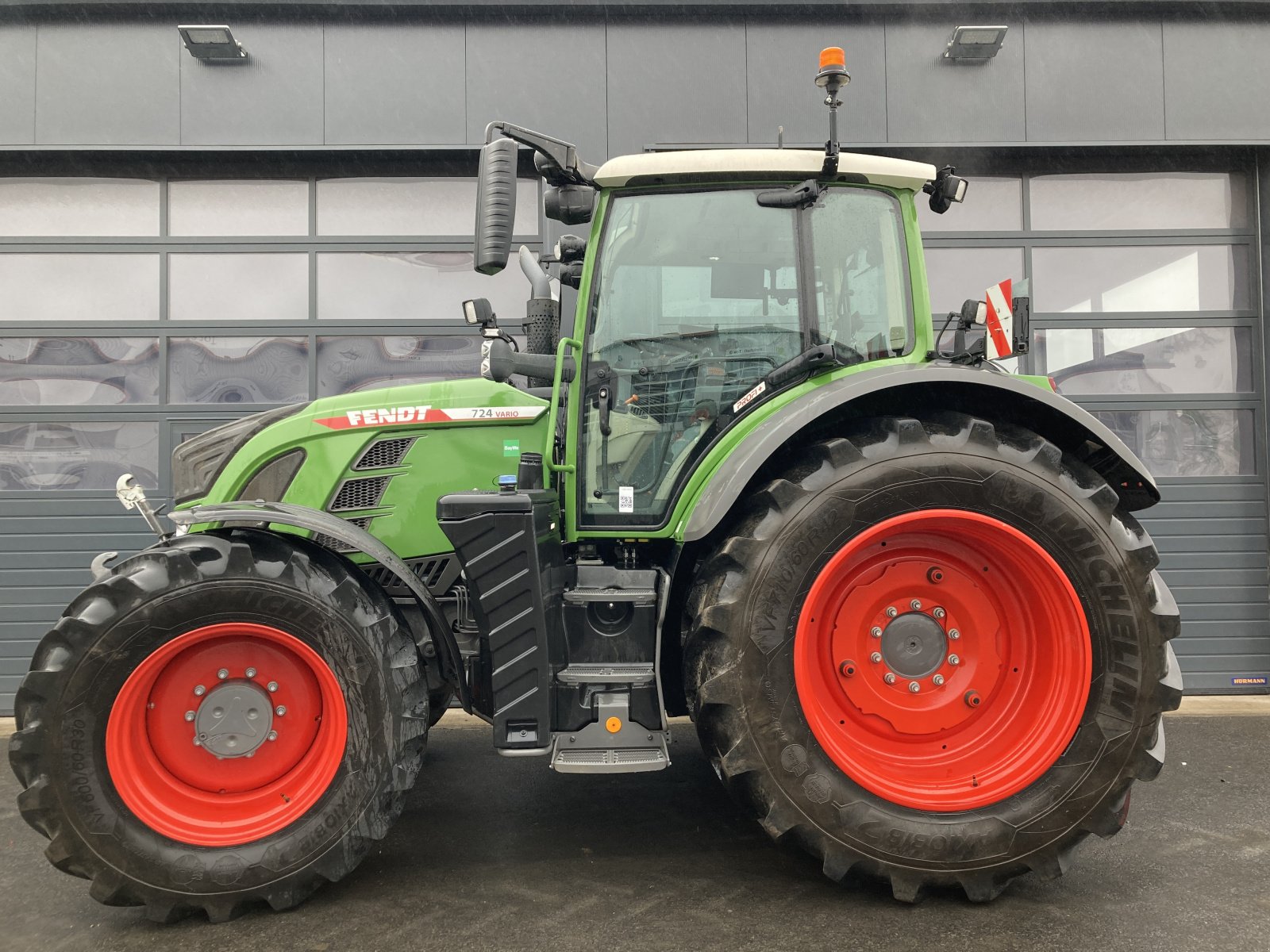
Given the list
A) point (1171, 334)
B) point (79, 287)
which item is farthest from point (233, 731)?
point (1171, 334)

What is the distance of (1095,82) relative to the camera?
17.6ft

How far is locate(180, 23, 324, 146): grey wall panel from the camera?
521cm

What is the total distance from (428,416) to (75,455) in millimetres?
3718

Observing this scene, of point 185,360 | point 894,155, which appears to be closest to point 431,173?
point 185,360

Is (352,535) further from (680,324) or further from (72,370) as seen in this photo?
(72,370)

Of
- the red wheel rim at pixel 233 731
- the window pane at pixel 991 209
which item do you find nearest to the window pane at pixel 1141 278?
the window pane at pixel 991 209

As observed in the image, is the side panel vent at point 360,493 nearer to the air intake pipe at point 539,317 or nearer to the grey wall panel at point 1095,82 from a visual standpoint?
the air intake pipe at point 539,317

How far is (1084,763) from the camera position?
7.63 feet

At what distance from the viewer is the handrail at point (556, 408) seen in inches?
108

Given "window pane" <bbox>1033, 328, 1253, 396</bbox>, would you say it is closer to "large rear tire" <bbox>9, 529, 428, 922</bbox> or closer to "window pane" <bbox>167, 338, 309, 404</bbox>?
"large rear tire" <bbox>9, 529, 428, 922</bbox>

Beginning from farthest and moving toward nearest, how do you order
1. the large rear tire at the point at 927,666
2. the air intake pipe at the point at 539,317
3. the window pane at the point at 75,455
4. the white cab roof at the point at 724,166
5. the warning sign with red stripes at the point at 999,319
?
the window pane at the point at 75,455
the warning sign with red stripes at the point at 999,319
the air intake pipe at the point at 539,317
the white cab roof at the point at 724,166
the large rear tire at the point at 927,666

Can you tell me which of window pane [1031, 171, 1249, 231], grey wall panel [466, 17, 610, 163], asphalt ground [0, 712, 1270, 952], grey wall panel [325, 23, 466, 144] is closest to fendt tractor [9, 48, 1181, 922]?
asphalt ground [0, 712, 1270, 952]

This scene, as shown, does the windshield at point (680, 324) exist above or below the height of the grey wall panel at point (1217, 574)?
above

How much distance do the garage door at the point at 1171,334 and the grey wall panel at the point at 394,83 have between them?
131 inches
